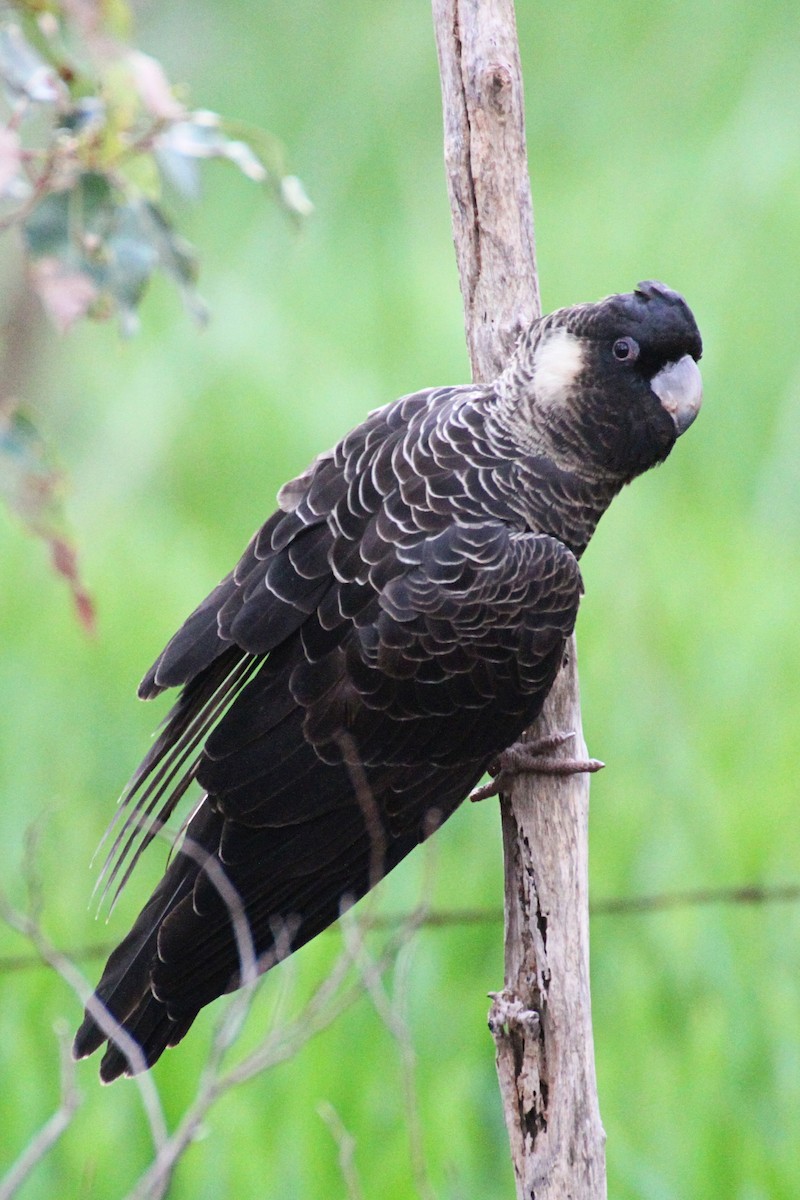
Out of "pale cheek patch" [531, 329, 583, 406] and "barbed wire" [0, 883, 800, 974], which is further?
"barbed wire" [0, 883, 800, 974]

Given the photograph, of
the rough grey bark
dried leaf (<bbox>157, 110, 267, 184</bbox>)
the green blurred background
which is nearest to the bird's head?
the rough grey bark

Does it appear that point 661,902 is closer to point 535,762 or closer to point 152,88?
point 535,762

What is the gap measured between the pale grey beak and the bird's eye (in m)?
0.05

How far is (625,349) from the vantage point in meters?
1.91

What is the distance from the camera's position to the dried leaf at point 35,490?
5.20ft

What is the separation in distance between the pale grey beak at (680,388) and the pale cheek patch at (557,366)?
132 mm

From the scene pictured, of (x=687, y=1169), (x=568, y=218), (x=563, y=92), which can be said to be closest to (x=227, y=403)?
(x=568, y=218)

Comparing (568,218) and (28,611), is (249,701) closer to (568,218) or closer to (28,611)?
(28,611)

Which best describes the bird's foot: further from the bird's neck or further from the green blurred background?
the green blurred background

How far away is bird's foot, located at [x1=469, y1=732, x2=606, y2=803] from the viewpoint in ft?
6.22

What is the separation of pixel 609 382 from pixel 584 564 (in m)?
1.25

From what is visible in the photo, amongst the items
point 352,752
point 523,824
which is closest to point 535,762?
point 523,824

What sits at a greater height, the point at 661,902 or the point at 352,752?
the point at 352,752

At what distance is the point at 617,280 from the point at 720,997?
192 cm
